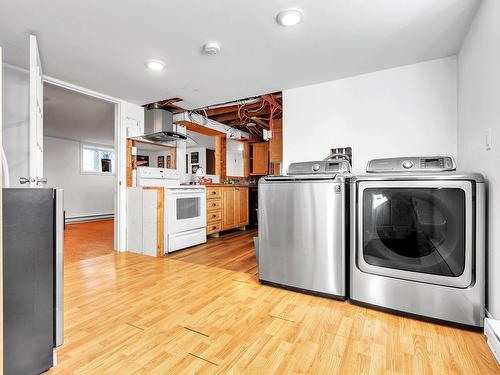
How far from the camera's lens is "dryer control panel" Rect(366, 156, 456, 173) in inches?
74.0

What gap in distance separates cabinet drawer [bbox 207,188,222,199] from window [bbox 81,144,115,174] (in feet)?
14.4

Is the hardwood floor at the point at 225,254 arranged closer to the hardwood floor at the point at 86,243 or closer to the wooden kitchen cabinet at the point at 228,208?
the wooden kitchen cabinet at the point at 228,208

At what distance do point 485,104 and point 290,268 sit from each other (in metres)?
1.68

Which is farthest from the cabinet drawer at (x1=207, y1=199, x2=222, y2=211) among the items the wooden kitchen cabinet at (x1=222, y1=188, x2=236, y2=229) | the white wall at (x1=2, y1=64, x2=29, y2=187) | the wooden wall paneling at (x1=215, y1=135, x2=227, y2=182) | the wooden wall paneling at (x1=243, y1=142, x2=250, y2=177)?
the white wall at (x1=2, y1=64, x2=29, y2=187)

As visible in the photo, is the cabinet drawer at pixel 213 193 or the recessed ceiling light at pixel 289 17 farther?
the cabinet drawer at pixel 213 193

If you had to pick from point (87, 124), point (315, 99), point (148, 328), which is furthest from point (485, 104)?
point (87, 124)

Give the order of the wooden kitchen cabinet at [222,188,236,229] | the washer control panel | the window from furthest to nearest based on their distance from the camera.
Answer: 1. the window
2. the wooden kitchen cabinet at [222,188,236,229]
3. the washer control panel

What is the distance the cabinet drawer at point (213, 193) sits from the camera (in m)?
4.10

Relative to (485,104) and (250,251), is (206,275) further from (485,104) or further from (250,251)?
(485,104)

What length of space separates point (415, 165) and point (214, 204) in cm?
294

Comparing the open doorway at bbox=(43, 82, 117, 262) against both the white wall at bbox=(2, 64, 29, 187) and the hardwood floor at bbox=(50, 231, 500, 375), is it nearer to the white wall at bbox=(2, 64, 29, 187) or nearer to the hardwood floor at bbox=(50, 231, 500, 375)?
the white wall at bbox=(2, 64, 29, 187)

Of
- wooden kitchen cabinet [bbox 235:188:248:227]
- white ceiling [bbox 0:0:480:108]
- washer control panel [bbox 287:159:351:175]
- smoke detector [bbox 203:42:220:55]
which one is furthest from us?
wooden kitchen cabinet [bbox 235:188:248:227]

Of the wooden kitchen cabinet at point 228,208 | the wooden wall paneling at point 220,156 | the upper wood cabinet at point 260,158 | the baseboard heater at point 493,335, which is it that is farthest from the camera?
the upper wood cabinet at point 260,158

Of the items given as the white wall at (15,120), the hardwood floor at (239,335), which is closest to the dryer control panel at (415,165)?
the hardwood floor at (239,335)
